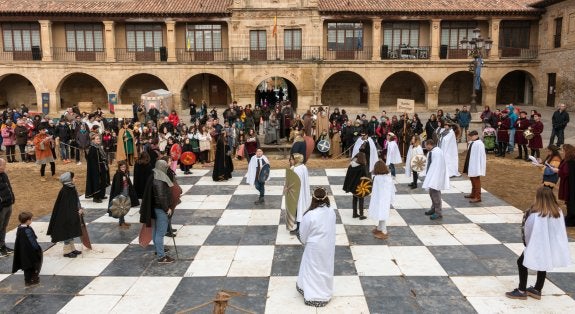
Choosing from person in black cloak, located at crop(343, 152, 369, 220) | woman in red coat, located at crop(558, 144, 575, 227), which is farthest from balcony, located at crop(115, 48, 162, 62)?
woman in red coat, located at crop(558, 144, 575, 227)

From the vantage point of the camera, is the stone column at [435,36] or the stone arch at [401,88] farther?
the stone arch at [401,88]

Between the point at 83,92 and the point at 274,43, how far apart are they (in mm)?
15465

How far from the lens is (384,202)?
8898 mm

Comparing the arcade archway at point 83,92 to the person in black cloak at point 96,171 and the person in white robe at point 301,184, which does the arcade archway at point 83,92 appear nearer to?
the person in black cloak at point 96,171

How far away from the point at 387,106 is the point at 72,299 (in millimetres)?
30272

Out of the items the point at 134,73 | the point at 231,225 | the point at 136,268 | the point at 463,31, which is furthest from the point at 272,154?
the point at 463,31

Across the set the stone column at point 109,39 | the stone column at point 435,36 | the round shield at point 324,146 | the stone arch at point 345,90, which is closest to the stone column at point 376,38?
the stone arch at point 345,90

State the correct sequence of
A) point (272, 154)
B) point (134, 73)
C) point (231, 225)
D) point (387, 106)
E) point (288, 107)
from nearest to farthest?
point (231, 225), point (272, 154), point (288, 107), point (134, 73), point (387, 106)

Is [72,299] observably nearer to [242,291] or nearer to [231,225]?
[242,291]

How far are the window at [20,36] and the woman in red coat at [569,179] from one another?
33.1m

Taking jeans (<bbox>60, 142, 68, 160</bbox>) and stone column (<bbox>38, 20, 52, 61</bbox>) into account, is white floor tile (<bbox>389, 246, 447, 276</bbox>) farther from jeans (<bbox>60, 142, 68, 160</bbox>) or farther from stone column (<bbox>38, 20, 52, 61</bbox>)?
stone column (<bbox>38, 20, 52, 61</bbox>)

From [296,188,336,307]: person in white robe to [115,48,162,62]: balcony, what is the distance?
28.9m

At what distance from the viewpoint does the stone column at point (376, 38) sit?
103ft

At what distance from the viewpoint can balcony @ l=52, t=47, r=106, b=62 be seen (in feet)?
106
